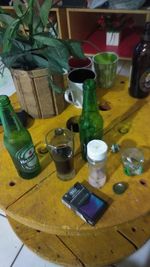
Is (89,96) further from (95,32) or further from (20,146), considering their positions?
(95,32)

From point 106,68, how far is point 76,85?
0.43 feet

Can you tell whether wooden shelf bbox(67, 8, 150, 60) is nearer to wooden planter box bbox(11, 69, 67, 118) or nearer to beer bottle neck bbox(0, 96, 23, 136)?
wooden planter box bbox(11, 69, 67, 118)

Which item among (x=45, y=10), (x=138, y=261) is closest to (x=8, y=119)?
(x=45, y=10)

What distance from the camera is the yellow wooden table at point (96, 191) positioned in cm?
51

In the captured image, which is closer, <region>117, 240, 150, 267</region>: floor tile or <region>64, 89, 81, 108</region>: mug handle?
<region>64, 89, 81, 108</region>: mug handle

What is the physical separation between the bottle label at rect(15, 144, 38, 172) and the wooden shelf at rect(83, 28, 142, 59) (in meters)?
1.20

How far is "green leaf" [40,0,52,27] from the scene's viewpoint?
585mm

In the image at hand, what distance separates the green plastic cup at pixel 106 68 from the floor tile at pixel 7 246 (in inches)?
26.3

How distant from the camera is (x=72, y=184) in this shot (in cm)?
56

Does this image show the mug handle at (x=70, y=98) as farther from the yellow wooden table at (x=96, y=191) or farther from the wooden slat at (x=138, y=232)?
the wooden slat at (x=138, y=232)

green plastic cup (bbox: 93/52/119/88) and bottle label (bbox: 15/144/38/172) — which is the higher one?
green plastic cup (bbox: 93/52/119/88)

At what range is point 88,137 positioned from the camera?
60cm

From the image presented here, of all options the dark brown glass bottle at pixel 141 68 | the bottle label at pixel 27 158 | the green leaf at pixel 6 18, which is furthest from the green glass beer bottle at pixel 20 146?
the dark brown glass bottle at pixel 141 68

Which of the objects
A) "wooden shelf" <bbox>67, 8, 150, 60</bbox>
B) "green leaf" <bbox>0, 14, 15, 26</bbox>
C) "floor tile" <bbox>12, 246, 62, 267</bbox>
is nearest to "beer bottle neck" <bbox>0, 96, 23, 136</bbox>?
"green leaf" <bbox>0, 14, 15, 26</bbox>
